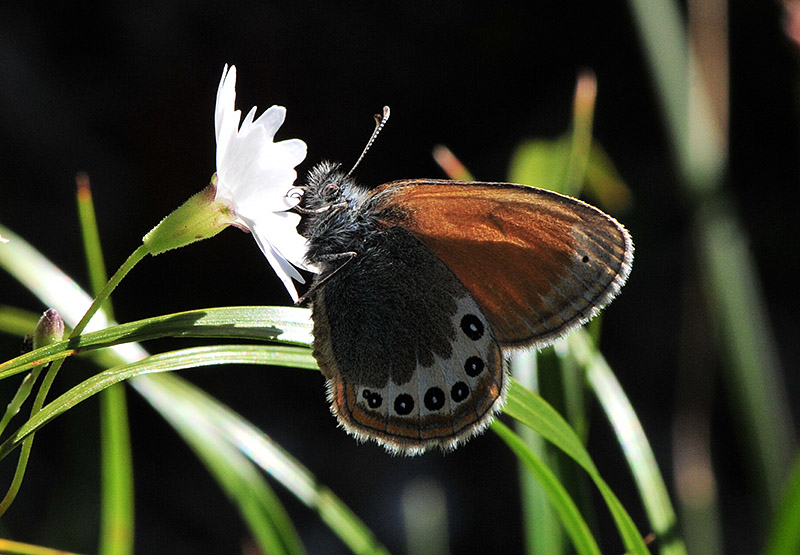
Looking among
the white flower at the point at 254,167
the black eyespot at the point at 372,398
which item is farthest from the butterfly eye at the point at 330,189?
the black eyespot at the point at 372,398

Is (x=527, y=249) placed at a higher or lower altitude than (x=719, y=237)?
lower

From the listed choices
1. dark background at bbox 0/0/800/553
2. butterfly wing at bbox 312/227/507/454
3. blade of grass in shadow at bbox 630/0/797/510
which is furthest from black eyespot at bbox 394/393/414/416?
dark background at bbox 0/0/800/553

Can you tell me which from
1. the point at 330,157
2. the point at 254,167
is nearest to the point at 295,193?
the point at 254,167

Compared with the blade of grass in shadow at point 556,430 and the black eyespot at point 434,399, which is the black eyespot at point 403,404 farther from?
the blade of grass in shadow at point 556,430

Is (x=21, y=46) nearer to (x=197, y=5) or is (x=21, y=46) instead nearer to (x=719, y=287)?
(x=197, y=5)

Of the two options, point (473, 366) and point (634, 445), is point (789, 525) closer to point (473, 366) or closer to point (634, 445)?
point (634, 445)

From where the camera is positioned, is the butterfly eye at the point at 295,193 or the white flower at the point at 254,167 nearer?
the white flower at the point at 254,167

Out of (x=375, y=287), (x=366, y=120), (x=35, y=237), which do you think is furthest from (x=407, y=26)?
(x=375, y=287)
